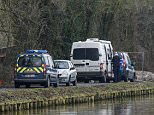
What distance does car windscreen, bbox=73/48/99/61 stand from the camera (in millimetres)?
41375

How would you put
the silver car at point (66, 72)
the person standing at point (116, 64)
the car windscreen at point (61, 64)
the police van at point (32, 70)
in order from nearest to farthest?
the police van at point (32, 70) → the silver car at point (66, 72) → the car windscreen at point (61, 64) → the person standing at point (116, 64)

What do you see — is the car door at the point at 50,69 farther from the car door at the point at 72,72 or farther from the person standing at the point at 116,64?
the person standing at the point at 116,64

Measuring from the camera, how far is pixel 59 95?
3047 centimetres

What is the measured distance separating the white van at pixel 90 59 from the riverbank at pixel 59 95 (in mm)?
2419

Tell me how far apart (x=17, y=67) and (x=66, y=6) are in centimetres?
2119

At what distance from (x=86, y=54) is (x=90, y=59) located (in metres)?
0.43

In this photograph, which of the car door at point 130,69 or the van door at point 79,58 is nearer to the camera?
the van door at point 79,58

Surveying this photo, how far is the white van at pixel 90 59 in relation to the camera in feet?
136

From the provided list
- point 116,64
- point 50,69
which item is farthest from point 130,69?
point 50,69

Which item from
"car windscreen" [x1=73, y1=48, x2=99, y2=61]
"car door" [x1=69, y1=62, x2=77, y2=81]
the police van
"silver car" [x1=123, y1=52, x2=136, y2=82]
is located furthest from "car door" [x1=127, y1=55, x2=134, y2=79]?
the police van

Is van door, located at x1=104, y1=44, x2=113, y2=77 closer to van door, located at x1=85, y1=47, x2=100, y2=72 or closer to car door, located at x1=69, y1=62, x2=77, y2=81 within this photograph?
van door, located at x1=85, y1=47, x2=100, y2=72

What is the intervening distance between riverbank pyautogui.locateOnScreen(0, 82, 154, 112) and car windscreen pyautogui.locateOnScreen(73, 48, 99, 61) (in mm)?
2927

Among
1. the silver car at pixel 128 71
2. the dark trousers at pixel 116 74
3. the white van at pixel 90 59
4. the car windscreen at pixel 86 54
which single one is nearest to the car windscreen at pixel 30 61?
the white van at pixel 90 59

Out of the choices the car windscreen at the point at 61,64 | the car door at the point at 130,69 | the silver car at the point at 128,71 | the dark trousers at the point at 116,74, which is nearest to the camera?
the car windscreen at the point at 61,64
